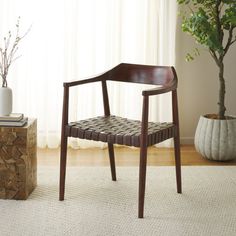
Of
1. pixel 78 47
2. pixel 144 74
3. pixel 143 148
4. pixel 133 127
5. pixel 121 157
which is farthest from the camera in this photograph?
pixel 78 47

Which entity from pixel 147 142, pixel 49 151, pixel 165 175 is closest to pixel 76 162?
pixel 49 151

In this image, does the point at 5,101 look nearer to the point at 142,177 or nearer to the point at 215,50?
the point at 142,177

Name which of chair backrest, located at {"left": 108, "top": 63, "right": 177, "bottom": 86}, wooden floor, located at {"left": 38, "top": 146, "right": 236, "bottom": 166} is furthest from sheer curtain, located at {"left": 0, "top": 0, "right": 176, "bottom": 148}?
chair backrest, located at {"left": 108, "top": 63, "right": 177, "bottom": 86}

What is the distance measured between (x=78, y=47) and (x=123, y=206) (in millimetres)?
1574

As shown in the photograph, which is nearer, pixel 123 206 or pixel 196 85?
pixel 123 206

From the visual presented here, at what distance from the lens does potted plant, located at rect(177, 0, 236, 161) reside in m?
3.51

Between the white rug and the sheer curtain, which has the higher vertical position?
the sheer curtain

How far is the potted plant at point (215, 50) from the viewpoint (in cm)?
351

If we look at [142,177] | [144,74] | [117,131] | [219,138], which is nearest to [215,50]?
[219,138]

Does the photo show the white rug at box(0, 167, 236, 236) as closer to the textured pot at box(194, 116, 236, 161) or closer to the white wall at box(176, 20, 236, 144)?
the textured pot at box(194, 116, 236, 161)

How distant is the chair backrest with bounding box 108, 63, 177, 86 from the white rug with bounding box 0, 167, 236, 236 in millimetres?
626

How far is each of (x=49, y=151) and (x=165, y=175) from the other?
1.01 metres

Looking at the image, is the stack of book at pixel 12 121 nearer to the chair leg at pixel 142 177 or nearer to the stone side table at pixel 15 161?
the stone side table at pixel 15 161

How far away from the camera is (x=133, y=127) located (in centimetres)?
283
